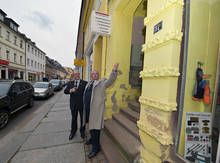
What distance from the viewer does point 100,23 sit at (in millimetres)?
3188

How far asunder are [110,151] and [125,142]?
41 centimetres

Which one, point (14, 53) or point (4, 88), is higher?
point (14, 53)

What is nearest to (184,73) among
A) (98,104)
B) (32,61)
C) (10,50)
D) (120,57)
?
(98,104)

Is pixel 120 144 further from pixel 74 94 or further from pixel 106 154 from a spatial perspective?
pixel 74 94

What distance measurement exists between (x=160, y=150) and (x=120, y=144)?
0.87 metres

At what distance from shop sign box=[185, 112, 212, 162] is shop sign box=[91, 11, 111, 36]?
3.03 metres

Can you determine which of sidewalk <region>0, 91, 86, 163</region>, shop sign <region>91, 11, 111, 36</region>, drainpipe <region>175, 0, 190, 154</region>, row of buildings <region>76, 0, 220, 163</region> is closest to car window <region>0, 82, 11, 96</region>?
sidewalk <region>0, 91, 86, 163</region>

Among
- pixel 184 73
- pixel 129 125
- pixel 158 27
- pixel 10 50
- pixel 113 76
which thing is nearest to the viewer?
pixel 184 73

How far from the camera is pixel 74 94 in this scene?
106 inches

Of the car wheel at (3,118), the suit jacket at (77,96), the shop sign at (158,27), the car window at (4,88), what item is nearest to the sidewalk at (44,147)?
the car wheel at (3,118)

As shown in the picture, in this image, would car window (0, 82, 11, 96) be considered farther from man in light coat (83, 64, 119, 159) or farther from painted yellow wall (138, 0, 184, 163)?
painted yellow wall (138, 0, 184, 163)

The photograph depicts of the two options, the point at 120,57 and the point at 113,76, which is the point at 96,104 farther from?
the point at 120,57

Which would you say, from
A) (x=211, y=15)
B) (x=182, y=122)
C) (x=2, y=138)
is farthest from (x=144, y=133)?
(x=2, y=138)

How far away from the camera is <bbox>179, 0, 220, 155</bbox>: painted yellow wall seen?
1.27 metres
